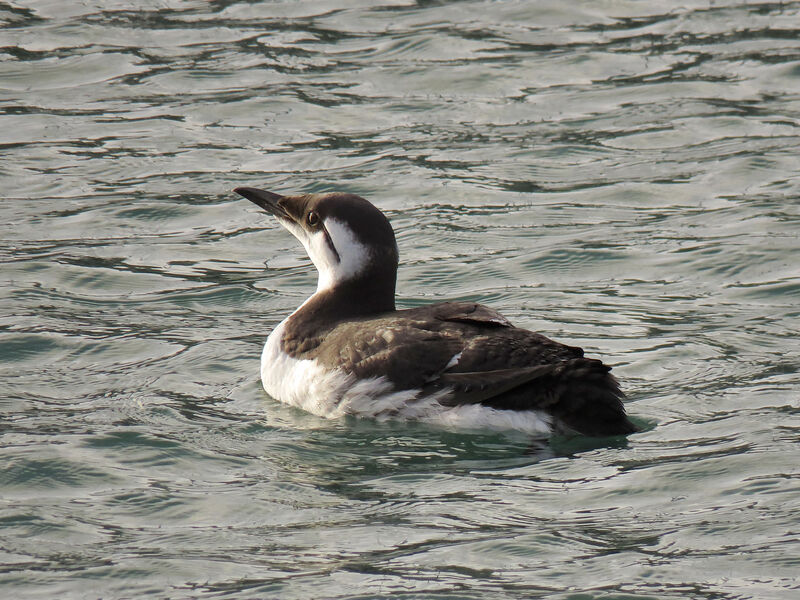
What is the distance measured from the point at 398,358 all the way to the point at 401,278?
2805 millimetres

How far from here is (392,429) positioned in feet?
22.1

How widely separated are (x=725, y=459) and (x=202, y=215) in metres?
5.40

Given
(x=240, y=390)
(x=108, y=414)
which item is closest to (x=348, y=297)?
(x=240, y=390)

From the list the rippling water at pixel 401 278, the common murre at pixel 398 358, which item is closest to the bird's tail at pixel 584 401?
the common murre at pixel 398 358

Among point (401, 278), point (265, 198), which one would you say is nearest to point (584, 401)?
point (265, 198)

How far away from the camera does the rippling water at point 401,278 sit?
17.8ft

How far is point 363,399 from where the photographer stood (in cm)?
680

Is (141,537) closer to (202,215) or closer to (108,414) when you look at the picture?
(108,414)

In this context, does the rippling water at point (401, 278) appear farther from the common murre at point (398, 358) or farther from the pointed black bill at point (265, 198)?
the pointed black bill at point (265, 198)

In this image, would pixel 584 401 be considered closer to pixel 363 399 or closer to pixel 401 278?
pixel 363 399

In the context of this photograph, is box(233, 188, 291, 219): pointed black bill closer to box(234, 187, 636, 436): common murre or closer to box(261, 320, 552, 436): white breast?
box(234, 187, 636, 436): common murre

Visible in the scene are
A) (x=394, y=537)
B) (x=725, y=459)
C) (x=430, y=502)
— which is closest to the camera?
(x=394, y=537)

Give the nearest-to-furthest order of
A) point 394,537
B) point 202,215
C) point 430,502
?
1. point 394,537
2. point 430,502
3. point 202,215

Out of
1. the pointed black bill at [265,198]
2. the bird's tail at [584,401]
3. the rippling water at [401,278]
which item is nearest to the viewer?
the rippling water at [401,278]
